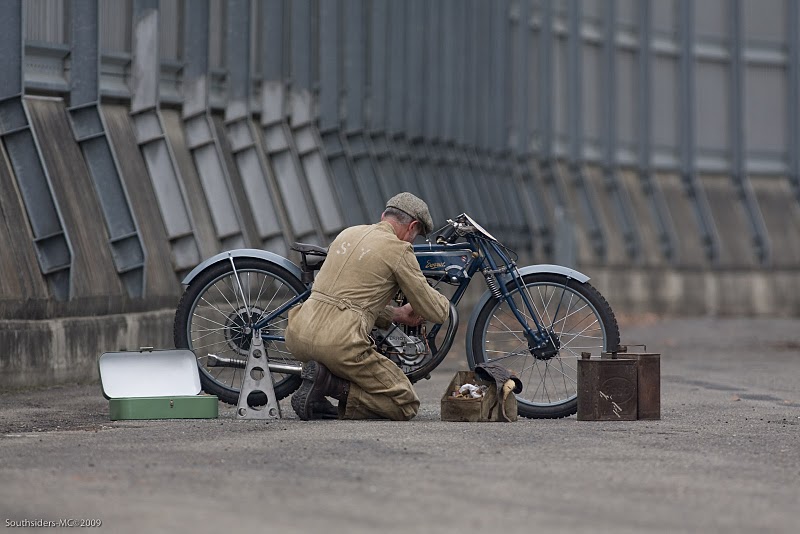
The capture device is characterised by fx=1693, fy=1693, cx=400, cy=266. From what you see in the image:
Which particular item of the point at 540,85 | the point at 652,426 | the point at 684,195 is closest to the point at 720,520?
the point at 652,426

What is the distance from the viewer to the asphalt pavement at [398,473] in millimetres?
5660

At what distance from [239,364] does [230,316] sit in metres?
0.29

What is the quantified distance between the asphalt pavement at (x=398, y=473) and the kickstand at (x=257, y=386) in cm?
23

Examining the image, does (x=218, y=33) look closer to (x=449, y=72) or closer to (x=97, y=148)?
(x=97, y=148)

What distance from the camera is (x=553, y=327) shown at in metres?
10.0

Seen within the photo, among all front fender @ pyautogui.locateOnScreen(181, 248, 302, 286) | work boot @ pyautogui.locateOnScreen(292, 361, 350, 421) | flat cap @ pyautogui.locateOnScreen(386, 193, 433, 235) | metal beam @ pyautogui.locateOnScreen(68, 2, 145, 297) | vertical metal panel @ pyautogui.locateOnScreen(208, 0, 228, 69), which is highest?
vertical metal panel @ pyautogui.locateOnScreen(208, 0, 228, 69)

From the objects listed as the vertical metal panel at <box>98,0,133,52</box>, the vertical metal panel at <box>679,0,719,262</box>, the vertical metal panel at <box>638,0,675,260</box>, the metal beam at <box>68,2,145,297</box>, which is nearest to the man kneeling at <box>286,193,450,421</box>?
the metal beam at <box>68,2,145,297</box>

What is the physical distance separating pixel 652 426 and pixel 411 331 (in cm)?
149

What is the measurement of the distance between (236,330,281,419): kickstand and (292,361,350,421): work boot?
223 mm

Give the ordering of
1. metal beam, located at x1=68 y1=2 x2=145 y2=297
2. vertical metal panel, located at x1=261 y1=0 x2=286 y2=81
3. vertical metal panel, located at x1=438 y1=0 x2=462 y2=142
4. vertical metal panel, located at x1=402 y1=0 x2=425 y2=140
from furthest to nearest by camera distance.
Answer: vertical metal panel, located at x1=438 y1=0 x2=462 y2=142
vertical metal panel, located at x1=402 y1=0 x2=425 y2=140
vertical metal panel, located at x1=261 y1=0 x2=286 y2=81
metal beam, located at x1=68 y1=2 x2=145 y2=297

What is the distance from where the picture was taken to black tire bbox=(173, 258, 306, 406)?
986cm

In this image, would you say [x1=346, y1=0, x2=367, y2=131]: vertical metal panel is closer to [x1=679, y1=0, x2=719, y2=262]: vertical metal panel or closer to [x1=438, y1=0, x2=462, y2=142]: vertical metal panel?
[x1=438, y1=0, x2=462, y2=142]: vertical metal panel

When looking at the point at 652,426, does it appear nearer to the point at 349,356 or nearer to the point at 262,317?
the point at 349,356

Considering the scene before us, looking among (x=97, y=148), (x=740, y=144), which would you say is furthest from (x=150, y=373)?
(x=740, y=144)
